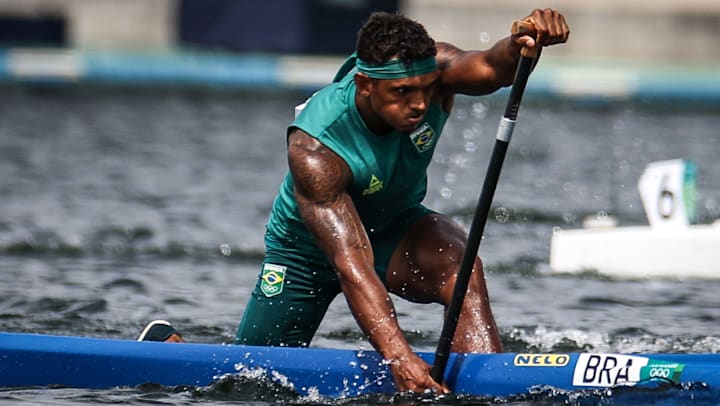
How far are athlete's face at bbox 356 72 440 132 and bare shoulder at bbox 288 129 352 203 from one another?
0.81 ft

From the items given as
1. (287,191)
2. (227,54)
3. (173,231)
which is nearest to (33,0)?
(227,54)

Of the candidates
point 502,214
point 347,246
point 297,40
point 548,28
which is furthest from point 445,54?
point 297,40

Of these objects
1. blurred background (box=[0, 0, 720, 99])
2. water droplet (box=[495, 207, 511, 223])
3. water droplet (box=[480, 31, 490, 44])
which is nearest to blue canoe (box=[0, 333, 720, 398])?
water droplet (box=[495, 207, 511, 223])

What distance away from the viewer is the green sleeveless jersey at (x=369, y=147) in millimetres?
5484

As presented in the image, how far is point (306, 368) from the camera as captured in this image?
18.2ft

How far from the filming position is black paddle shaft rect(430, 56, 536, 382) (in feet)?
16.6

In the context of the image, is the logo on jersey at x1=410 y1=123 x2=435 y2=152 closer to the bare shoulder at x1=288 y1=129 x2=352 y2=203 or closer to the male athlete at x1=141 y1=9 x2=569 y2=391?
the male athlete at x1=141 y1=9 x2=569 y2=391

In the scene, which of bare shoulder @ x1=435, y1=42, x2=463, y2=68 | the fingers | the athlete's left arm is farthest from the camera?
bare shoulder @ x1=435, y1=42, x2=463, y2=68

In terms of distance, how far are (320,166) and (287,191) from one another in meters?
0.52

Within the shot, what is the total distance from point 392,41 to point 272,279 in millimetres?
1228

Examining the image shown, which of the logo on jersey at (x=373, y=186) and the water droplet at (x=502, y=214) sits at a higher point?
the logo on jersey at (x=373, y=186)

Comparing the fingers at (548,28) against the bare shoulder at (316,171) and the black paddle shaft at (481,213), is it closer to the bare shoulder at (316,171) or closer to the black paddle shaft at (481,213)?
the black paddle shaft at (481,213)

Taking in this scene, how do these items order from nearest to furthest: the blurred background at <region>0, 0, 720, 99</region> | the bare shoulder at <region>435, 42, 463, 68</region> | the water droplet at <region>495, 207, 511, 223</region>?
the bare shoulder at <region>435, 42, 463, 68</region>, the water droplet at <region>495, 207, 511, 223</region>, the blurred background at <region>0, 0, 720, 99</region>

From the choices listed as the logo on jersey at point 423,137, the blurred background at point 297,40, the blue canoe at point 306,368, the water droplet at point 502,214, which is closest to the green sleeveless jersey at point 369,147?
the logo on jersey at point 423,137
